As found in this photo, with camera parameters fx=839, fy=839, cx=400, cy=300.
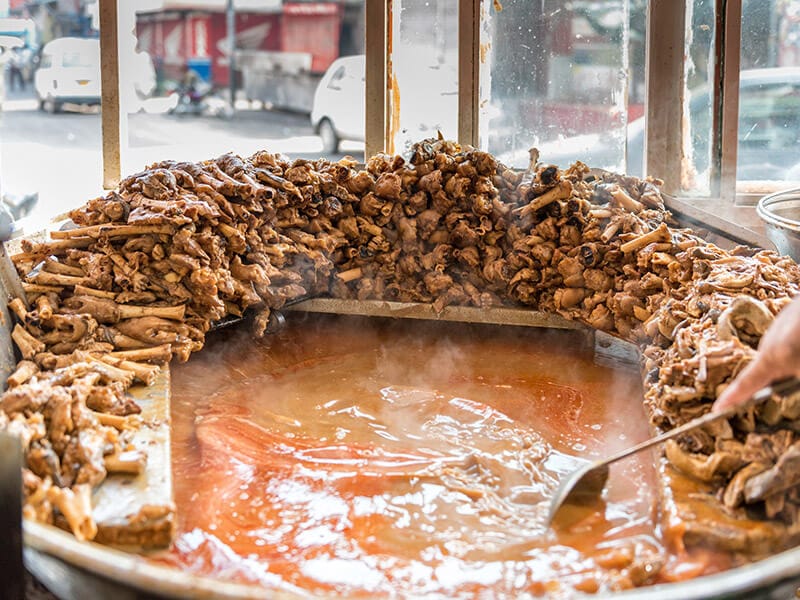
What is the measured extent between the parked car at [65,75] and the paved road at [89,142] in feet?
1.06

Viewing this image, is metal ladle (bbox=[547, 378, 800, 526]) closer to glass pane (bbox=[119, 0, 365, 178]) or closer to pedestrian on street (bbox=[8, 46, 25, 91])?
glass pane (bbox=[119, 0, 365, 178])

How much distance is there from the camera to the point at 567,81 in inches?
308

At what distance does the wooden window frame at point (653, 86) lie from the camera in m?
7.36

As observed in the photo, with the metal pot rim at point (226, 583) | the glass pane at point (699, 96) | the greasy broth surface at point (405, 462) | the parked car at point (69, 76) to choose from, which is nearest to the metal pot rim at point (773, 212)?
the glass pane at point (699, 96)

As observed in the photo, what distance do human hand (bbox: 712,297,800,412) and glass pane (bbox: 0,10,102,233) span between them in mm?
11083

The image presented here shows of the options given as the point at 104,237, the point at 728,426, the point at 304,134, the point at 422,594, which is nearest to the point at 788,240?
the point at 728,426

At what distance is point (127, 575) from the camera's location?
231cm

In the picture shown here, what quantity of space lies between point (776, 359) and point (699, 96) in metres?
5.49

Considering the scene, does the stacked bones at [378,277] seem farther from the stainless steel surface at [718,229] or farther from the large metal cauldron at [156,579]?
the large metal cauldron at [156,579]

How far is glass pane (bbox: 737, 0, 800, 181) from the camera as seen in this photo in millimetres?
7414

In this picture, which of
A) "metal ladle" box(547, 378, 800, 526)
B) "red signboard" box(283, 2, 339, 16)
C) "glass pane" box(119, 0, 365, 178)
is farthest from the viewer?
"red signboard" box(283, 2, 339, 16)

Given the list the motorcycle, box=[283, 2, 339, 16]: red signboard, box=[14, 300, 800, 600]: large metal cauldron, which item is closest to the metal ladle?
box=[14, 300, 800, 600]: large metal cauldron

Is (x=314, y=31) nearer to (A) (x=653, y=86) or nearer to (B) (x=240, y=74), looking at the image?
(B) (x=240, y=74)

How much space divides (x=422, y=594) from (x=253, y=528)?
2.68 feet
